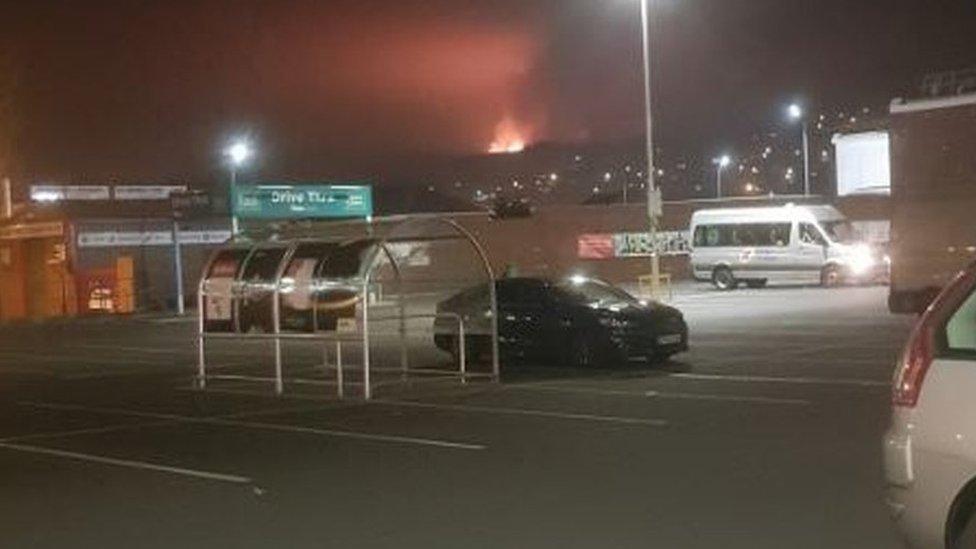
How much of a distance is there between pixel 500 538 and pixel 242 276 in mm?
12194

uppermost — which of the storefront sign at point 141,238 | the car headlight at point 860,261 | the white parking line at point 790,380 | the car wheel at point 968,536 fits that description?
the storefront sign at point 141,238

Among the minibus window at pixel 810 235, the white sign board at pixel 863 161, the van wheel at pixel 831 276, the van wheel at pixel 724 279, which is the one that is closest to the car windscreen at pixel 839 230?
the minibus window at pixel 810 235

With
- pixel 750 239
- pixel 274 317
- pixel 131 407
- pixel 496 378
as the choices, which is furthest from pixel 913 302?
pixel 750 239

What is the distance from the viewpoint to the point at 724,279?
47438mm

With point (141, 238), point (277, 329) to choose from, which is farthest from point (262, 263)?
point (141, 238)

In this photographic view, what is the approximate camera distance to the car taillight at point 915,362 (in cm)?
636

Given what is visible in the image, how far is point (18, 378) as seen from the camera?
1000 inches

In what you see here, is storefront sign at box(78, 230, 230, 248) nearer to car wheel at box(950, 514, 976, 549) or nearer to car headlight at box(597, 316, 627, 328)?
car headlight at box(597, 316, 627, 328)

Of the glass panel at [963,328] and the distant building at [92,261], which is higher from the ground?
the distant building at [92,261]

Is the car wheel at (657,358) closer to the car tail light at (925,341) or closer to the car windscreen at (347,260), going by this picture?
the car windscreen at (347,260)

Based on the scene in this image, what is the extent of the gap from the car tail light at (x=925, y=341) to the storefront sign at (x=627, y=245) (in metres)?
52.7

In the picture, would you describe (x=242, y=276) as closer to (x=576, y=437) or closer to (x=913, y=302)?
(x=576, y=437)

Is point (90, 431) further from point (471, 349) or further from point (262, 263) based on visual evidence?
point (471, 349)

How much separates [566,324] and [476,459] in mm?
9426
